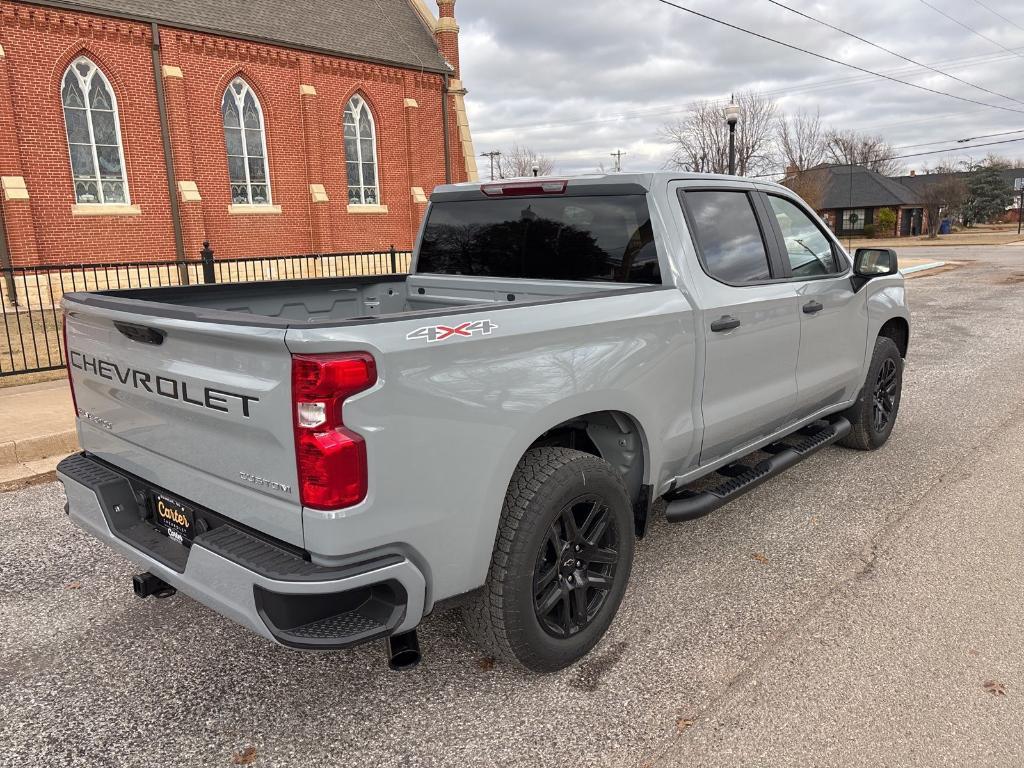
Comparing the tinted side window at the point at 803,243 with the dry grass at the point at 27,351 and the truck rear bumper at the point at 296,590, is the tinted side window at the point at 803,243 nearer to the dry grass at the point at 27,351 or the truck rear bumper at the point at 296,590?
the truck rear bumper at the point at 296,590

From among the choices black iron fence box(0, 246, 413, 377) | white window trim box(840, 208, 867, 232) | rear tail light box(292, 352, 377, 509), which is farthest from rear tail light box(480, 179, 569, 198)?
white window trim box(840, 208, 867, 232)

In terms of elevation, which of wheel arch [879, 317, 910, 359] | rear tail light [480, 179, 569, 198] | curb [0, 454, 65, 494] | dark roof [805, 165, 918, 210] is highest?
dark roof [805, 165, 918, 210]

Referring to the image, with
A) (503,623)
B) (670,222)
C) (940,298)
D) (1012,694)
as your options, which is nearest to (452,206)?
(670,222)

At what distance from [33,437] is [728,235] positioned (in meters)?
5.71

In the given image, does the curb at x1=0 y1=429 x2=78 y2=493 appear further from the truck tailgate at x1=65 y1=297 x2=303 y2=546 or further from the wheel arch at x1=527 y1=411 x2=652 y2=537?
the wheel arch at x1=527 y1=411 x2=652 y2=537

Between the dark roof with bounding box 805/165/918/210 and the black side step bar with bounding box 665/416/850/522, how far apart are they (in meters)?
57.1

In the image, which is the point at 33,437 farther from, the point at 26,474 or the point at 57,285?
the point at 57,285

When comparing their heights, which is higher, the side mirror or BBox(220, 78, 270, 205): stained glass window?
BBox(220, 78, 270, 205): stained glass window

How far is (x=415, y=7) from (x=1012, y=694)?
2680cm

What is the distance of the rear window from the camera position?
11.7ft

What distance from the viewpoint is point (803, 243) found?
4.59 meters

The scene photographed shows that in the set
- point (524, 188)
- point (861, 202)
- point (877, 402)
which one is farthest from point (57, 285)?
point (861, 202)

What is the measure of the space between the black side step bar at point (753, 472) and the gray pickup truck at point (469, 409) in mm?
19

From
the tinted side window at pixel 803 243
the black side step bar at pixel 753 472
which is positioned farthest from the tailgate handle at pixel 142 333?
the tinted side window at pixel 803 243
